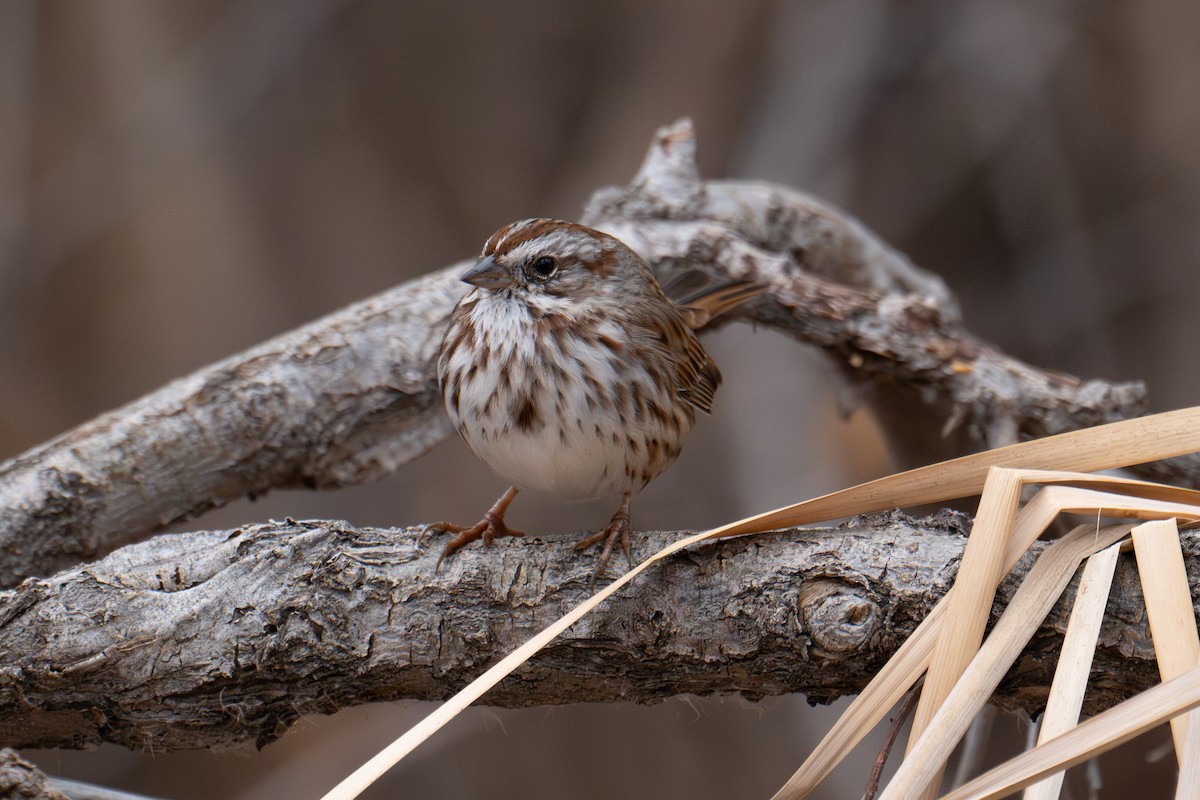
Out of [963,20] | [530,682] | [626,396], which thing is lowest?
[530,682]

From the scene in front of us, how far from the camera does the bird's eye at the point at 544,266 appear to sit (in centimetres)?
200

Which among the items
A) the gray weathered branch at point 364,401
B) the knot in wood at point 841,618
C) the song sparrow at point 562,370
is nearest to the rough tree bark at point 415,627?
the knot in wood at point 841,618

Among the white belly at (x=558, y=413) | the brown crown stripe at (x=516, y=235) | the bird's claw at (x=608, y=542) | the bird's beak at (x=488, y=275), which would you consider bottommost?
the bird's claw at (x=608, y=542)

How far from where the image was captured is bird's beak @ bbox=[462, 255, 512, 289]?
1.95 meters

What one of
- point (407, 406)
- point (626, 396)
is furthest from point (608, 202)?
point (626, 396)

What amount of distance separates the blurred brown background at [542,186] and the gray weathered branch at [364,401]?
123 centimetres

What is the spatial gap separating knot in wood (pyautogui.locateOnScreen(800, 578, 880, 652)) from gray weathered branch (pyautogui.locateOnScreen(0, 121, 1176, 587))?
4.03 ft

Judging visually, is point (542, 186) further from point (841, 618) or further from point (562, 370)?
point (841, 618)

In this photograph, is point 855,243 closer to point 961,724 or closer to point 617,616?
point 617,616

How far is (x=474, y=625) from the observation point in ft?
5.12

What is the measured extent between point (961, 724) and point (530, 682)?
0.64m

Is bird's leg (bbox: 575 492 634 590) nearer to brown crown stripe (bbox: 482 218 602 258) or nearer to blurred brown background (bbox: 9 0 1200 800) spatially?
brown crown stripe (bbox: 482 218 602 258)

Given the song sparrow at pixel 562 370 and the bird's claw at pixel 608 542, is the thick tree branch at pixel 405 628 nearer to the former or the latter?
the bird's claw at pixel 608 542

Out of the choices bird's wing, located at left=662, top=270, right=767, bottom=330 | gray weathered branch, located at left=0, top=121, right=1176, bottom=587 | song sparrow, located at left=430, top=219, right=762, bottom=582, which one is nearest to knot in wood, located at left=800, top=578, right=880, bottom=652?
song sparrow, located at left=430, top=219, right=762, bottom=582
